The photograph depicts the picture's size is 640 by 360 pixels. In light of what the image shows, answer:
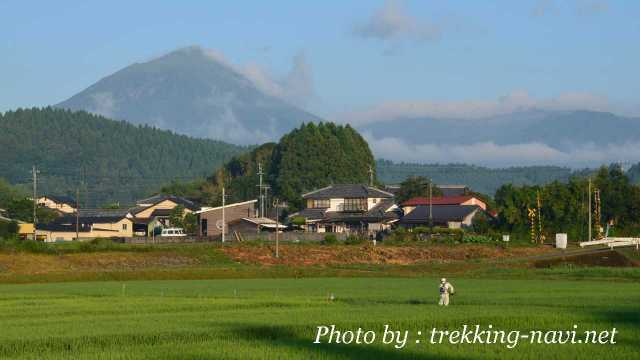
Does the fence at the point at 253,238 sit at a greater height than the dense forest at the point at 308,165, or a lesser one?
lesser

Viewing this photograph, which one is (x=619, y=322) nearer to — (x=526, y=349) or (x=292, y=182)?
(x=526, y=349)

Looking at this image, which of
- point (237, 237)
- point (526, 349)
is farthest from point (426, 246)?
point (526, 349)

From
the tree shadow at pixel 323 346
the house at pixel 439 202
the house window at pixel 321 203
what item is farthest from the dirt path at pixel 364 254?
the tree shadow at pixel 323 346

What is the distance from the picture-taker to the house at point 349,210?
106250 mm

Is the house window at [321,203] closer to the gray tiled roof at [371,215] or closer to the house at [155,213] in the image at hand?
the gray tiled roof at [371,215]

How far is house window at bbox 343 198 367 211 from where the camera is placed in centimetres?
10875

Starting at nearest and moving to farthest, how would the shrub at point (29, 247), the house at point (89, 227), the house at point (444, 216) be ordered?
the shrub at point (29, 247) < the house at point (444, 216) < the house at point (89, 227)

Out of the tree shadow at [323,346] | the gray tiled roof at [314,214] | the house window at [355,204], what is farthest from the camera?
the house window at [355,204]

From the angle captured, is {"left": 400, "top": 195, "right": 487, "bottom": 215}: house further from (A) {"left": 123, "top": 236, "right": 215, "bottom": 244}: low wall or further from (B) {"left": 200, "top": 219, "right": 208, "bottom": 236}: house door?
(A) {"left": 123, "top": 236, "right": 215, "bottom": 244}: low wall

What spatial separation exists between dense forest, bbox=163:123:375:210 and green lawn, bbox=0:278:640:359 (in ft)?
287

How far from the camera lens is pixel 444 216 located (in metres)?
101

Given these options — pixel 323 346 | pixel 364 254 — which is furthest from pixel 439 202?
pixel 323 346

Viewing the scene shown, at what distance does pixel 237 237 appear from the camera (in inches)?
3580

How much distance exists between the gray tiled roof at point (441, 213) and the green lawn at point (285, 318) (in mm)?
53896
